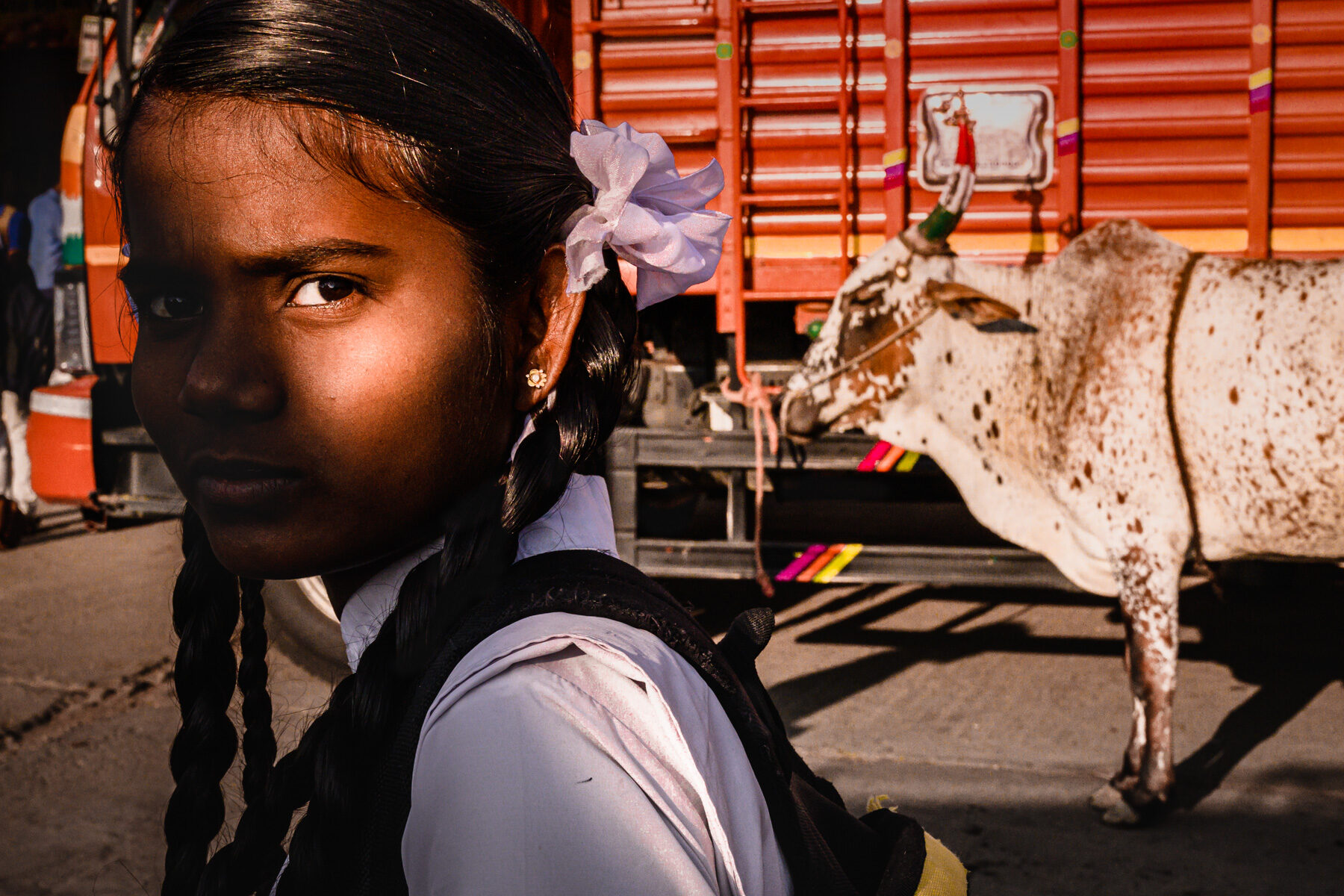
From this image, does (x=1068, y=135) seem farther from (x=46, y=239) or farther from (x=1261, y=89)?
(x=46, y=239)

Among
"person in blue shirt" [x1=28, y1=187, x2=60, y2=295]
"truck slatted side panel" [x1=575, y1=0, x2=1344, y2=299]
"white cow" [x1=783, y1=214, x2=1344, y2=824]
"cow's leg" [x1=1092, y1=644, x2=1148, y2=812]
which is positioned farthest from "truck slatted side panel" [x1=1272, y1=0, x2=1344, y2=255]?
"person in blue shirt" [x1=28, y1=187, x2=60, y2=295]

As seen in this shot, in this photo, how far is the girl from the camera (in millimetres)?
774

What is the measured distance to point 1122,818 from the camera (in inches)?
130

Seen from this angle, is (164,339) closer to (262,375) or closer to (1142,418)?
(262,375)

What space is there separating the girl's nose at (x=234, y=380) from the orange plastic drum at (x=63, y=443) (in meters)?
4.44

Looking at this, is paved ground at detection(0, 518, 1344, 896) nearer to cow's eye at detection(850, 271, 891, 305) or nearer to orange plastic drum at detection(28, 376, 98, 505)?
orange plastic drum at detection(28, 376, 98, 505)

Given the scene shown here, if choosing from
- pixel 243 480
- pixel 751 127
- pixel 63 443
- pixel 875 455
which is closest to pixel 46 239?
pixel 63 443

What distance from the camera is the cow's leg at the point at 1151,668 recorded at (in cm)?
329

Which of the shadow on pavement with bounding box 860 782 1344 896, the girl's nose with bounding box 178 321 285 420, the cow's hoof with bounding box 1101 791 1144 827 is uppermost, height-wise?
the girl's nose with bounding box 178 321 285 420

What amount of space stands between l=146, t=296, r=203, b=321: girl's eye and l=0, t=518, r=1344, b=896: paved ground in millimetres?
1499

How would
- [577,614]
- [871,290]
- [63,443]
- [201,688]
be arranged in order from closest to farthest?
[577,614]
[201,688]
[871,290]
[63,443]

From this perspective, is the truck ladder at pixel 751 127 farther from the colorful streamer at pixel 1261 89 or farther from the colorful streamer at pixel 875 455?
the colorful streamer at pixel 1261 89

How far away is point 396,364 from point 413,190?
0.15 meters

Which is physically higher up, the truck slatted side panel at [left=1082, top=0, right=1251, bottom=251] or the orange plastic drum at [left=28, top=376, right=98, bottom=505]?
the truck slatted side panel at [left=1082, top=0, right=1251, bottom=251]
